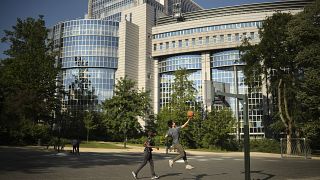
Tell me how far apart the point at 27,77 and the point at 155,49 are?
4091cm

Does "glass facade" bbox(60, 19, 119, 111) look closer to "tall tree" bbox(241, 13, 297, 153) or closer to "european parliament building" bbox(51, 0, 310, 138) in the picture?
"european parliament building" bbox(51, 0, 310, 138)

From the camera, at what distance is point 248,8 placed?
84125mm

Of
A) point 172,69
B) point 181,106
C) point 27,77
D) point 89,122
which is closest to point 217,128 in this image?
point 181,106

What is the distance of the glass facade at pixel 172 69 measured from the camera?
85.6 metres

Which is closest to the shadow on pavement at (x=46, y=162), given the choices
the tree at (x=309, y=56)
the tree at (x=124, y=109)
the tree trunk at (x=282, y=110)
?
the tree at (x=309, y=56)

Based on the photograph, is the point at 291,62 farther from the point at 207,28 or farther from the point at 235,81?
the point at 207,28

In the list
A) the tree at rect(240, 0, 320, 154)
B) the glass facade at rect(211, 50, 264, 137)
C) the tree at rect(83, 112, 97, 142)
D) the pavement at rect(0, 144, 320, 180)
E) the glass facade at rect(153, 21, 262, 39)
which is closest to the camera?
the pavement at rect(0, 144, 320, 180)

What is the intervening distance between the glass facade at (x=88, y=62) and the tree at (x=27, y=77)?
2258 cm

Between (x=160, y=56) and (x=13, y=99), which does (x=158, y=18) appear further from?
(x=13, y=99)

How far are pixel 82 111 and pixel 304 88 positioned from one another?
193 feet

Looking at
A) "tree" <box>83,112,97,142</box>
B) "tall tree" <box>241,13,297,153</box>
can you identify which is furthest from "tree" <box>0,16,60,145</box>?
"tall tree" <box>241,13,297,153</box>

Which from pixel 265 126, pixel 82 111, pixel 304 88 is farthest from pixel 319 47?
pixel 82 111

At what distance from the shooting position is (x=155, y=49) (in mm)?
90000

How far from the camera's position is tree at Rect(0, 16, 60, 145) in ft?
153
